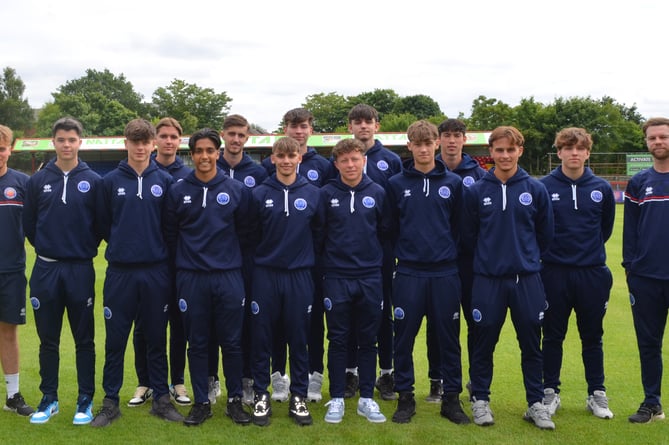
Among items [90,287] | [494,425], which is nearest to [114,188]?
[90,287]

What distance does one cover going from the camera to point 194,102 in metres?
58.1

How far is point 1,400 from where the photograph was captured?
4930 mm

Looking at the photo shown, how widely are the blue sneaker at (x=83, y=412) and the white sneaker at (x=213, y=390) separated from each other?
928 mm

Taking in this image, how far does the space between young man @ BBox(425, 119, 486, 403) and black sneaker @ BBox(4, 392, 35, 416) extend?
3.29 m

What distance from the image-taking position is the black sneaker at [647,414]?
4.46 meters

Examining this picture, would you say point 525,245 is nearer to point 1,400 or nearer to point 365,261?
point 365,261

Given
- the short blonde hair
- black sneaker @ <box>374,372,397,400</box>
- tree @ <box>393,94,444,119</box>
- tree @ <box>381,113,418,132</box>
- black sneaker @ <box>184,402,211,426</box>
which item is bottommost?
black sneaker @ <box>374,372,397,400</box>

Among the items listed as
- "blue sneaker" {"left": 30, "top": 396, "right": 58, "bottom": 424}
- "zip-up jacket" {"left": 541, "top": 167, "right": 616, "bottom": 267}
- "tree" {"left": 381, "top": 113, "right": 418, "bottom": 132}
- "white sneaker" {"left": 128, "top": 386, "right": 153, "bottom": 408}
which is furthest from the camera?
"tree" {"left": 381, "top": 113, "right": 418, "bottom": 132}

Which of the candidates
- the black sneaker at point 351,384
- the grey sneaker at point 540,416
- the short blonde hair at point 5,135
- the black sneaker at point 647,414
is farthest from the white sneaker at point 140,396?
the black sneaker at point 647,414

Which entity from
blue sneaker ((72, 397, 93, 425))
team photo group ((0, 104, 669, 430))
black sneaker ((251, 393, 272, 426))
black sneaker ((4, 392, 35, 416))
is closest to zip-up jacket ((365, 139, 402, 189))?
team photo group ((0, 104, 669, 430))

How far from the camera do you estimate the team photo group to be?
14.4 feet

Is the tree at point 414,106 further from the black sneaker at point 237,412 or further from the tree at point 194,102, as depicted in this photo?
the black sneaker at point 237,412

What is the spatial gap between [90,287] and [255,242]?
1311mm

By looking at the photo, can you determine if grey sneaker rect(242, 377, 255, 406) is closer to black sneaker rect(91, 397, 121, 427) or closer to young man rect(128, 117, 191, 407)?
young man rect(128, 117, 191, 407)
